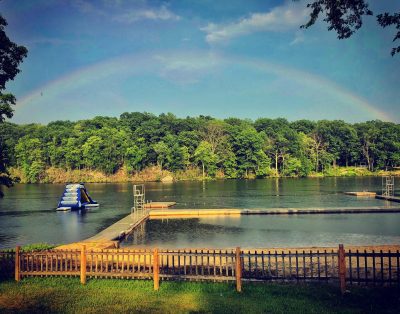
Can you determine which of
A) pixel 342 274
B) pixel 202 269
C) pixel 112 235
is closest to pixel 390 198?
pixel 112 235

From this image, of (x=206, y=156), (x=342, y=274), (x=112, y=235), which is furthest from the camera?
(x=206, y=156)

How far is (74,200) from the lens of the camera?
55.4 m

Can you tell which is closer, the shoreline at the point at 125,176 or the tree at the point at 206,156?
the tree at the point at 206,156

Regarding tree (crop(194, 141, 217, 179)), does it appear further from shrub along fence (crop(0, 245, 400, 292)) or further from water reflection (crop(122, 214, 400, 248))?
shrub along fence (crop(0, 245, 400, 292))

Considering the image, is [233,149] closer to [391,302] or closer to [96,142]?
[96,142]

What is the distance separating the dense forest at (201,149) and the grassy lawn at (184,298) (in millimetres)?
116069

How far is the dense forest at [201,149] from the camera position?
443ft

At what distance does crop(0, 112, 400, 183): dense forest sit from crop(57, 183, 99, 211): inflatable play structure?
73118 millimetres

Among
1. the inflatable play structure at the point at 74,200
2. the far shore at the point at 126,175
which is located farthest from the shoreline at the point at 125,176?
the inflatable play structure at the point at 74,200

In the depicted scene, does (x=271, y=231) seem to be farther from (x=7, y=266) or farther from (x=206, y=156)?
(x=206, y=156)

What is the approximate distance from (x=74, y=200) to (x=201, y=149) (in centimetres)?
7968

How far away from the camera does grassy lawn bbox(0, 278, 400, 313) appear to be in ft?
42.3

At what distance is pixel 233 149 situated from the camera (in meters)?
140

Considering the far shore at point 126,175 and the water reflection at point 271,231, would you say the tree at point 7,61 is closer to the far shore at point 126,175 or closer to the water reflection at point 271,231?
the water reflection at point 271,231
